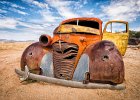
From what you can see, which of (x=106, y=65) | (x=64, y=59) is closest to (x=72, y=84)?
(x=64, y=59)

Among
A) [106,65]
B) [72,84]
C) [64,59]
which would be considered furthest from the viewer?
[64,59]

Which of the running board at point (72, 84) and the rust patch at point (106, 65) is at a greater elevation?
the rust patch at point (106, 65)

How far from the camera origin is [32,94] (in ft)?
13.3

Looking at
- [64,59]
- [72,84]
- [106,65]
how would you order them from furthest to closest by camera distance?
1. [64,59]
2. [72,84]
3. [106,65]

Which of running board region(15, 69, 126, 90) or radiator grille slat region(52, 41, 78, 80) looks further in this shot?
radiator grille slat region(52, 41, 78, 80)

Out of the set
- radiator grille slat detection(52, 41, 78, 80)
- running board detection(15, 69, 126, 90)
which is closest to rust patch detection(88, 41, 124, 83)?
running board detection(15, 69, 126, 90)

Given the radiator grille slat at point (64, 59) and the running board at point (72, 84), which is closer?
the running board at point (72, 84)

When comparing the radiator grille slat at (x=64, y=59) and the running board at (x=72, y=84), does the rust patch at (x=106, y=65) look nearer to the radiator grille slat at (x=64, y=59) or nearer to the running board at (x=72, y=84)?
the running board at (x=72, y=84)

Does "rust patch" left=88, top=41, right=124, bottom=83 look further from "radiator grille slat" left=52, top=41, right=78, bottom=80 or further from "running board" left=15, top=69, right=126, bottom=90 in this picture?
"radiator grille slat" left=52, top=41, right=78, bottom=80

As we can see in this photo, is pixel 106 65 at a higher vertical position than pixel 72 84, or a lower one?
higher

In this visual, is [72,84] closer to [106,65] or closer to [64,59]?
[64,59]

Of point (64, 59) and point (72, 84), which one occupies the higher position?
point (64, 59)

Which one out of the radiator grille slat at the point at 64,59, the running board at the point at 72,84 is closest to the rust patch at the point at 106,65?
the running board at the point at 72,84

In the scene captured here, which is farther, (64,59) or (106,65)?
(64,59)
